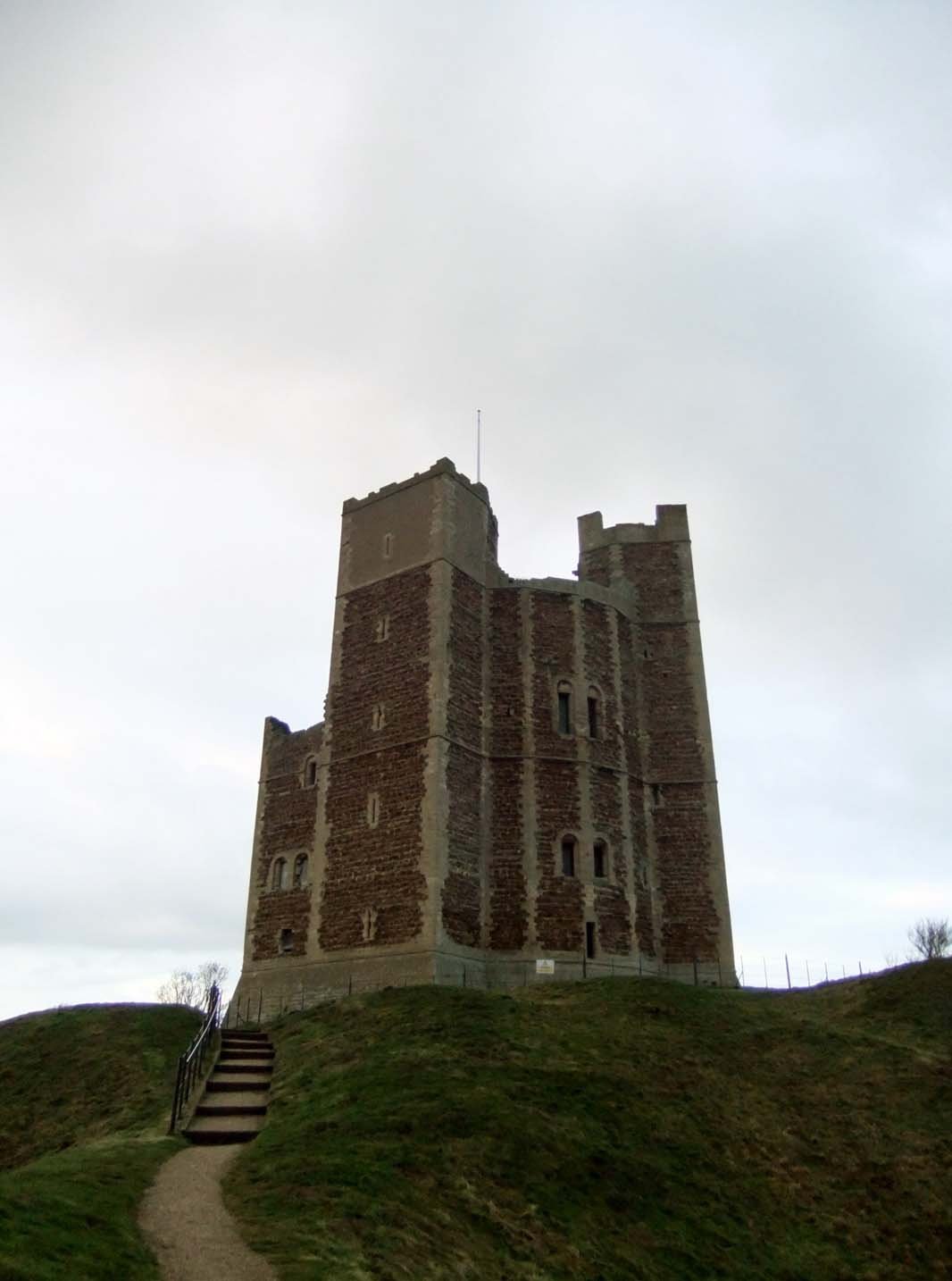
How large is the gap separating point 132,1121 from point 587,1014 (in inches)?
404

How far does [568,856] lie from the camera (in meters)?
31.3

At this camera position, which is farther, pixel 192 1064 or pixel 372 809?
pixel 372 809

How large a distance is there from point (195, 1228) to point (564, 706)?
22.6m

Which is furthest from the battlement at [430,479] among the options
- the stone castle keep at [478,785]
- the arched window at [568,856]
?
the arched window at [568,856]

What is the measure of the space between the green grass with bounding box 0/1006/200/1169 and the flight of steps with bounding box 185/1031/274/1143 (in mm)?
1057

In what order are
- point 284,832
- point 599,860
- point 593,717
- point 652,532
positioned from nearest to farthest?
point 599,860 → point 593,717 → point 284,832 → point 652,532

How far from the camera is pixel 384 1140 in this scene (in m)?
15.8

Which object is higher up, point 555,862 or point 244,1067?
point 555,862

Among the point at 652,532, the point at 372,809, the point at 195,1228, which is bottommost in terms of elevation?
the point at 195,1228

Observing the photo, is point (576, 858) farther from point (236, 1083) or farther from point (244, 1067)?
point (236, 1083)

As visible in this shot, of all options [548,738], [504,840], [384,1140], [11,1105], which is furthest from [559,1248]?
[548,738]

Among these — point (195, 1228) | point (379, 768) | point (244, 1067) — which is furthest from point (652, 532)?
point (195, 1228)

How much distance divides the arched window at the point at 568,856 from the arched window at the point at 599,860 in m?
0.63

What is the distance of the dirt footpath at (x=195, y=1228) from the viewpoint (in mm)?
10859
